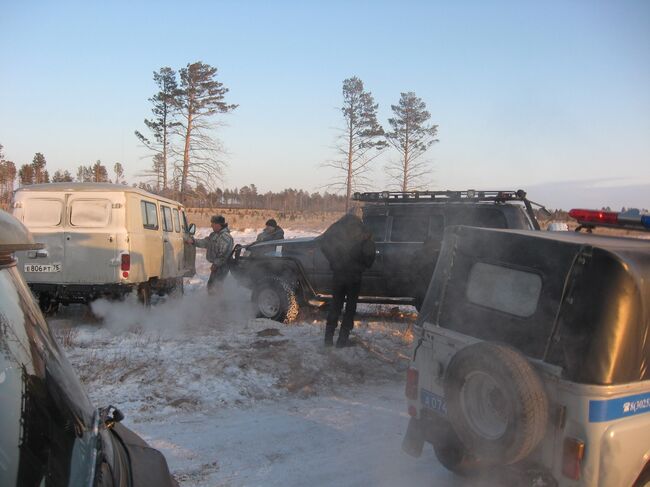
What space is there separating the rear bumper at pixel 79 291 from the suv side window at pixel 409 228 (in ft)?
14.7

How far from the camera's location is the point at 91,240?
8594mm

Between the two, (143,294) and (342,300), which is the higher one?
(342,300)

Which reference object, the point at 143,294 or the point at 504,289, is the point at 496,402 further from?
the point at 143,294

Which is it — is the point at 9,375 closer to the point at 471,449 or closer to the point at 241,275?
the point at 471,449

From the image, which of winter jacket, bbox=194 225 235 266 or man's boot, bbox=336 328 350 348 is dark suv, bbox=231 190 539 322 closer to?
winter jacket, bbox=194 225 235 266

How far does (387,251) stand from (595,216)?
4664 millimetres

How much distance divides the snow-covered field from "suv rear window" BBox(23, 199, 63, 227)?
60.8 inches

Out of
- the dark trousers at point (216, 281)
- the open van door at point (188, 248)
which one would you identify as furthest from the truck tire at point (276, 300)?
the open van door at point (188, 248)

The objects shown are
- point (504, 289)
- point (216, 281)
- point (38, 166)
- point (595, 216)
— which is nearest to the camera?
point (504, 289)

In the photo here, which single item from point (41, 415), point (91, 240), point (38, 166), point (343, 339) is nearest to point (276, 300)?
point (343, 339)

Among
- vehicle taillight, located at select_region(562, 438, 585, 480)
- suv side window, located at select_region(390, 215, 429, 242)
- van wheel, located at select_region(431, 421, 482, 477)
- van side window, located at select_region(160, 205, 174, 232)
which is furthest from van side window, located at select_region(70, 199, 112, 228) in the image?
vehicle taillight, located at select_region(562, 438, 585, 480)

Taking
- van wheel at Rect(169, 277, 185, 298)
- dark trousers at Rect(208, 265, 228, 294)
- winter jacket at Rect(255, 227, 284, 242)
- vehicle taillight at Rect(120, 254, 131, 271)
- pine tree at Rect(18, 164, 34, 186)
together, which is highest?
pine tree at Rect(18, 164, 34, 186)

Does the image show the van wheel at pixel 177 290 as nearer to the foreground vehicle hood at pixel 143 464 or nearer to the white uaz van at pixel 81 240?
the white uaz van at pixel 81 240

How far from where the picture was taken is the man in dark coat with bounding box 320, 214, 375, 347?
718 centimetres
